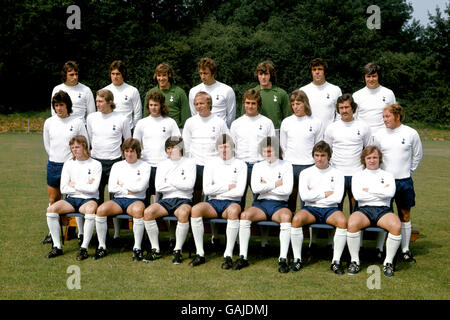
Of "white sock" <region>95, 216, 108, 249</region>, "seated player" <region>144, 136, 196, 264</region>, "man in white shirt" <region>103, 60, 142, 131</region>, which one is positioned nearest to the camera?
"seated player" <region>144, 136, 196, 264</region>

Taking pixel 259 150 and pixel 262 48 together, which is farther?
pixel 262 48

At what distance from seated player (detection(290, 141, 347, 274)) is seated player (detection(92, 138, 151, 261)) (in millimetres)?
1946

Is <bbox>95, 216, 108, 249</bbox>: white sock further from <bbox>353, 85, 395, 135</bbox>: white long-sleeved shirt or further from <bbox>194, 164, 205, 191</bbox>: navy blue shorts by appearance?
<bbox>353, 85, 395, 135</bbox>: white long-sleeved shirt

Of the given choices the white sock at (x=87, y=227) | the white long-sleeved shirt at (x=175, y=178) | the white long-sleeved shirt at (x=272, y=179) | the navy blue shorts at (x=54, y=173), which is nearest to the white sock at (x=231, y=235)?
the white long-sleeved shirt at (x=272, y=179)

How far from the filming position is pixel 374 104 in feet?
22.5

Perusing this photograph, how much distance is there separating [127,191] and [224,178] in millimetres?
1289

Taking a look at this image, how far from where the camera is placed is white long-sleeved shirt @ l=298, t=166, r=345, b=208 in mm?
6125

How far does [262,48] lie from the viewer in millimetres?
42094

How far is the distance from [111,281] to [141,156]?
2089 millimetres

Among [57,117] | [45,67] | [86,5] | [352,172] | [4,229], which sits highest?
[86,5]

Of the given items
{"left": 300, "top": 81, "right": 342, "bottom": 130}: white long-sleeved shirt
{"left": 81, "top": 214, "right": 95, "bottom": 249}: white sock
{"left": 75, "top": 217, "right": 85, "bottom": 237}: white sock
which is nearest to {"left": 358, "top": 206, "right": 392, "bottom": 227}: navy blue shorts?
{"left": 300, "top": 81, "right": 342, "bottom": 130}: white long-sleeved shirt

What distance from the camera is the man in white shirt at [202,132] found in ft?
22.1

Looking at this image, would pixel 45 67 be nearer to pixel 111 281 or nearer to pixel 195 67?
pixel 195 67
